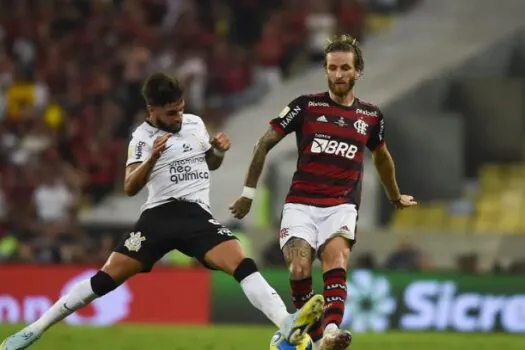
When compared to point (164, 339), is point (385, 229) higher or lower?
higher

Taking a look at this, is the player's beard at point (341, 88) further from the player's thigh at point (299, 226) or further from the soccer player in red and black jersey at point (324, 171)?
the player's thigh at point (299, 226)

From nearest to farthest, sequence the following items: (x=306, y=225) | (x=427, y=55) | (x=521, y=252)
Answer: (x=306, y=225) < (x=521, y=252) < (x=427, y=55)

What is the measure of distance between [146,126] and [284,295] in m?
8.42

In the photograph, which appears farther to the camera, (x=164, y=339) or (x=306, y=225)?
(x=164, y=339)

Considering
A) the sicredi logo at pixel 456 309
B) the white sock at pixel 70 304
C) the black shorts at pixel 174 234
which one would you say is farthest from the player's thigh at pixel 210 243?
the sicredi logo at pixel 456 309

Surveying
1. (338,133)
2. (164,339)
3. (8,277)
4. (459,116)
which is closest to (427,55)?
(459,116)

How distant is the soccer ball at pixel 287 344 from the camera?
10.4 meters

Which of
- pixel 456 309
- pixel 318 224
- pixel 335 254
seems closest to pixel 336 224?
pixel 318 224

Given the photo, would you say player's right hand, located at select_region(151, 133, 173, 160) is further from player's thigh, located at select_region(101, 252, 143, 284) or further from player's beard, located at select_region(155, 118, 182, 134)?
player's thigh, located at select_region(101, 252, 143, 284)

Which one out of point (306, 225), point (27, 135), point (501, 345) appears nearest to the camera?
→ point (306, 225)

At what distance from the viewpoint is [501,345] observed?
15.8 metres

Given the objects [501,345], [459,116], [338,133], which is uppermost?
[459,116]

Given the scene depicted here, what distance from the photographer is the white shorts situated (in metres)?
11.1

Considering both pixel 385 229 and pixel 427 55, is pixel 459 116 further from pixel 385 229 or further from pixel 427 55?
pixel 385 229
